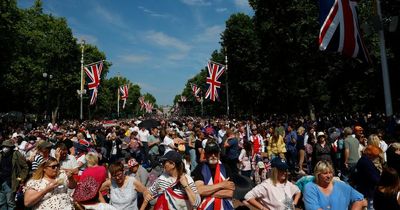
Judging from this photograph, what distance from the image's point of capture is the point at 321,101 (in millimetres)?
34812

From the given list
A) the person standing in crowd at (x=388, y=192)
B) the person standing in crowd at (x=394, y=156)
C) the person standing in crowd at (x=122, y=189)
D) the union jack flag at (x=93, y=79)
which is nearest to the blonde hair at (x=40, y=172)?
the person standing in crowd at (x=122, y=189)

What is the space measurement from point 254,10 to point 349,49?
29.4 metres

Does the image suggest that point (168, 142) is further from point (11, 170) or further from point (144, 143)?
point (11, 170)

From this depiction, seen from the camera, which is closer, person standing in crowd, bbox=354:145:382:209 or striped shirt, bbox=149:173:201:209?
striped shirt, bbox=149:173:201:209

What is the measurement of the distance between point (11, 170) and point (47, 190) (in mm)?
5422

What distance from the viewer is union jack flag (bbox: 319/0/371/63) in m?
9.41

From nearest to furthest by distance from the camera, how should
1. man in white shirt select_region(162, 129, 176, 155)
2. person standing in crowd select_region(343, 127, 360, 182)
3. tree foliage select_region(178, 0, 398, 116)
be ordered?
1. person standing in crowd select_region(343, 127, 360, 182)
2. man in white shirt select_region(162, 129, 176, 155)
3. tree foliage select_region(178, 0, 398, 116)

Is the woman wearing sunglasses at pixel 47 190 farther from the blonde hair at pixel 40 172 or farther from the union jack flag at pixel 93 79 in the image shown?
the union jack flag at pixel 93 79

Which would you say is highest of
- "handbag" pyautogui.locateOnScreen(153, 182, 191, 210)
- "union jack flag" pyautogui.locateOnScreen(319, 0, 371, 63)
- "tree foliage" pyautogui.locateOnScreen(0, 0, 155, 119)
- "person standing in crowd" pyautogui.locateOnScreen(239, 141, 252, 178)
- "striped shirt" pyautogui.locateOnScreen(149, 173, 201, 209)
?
"tree foliage" pyautogui.locateOnScreen(0, 0, 155, 119)

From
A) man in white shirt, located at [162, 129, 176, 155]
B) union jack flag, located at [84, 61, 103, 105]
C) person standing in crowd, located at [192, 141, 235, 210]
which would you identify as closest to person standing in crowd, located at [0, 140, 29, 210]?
man in white shirt, located at [162, 129, 176, 155]

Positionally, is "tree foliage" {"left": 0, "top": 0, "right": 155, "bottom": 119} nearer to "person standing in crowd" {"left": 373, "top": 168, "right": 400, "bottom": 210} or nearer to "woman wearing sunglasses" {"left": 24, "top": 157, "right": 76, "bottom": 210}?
"woman wearing sunglasses" {"left": 24, "top": 157, "right": 76, "bottom": 210}

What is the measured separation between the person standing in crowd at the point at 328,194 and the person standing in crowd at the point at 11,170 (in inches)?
269

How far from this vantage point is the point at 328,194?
4.17 metres

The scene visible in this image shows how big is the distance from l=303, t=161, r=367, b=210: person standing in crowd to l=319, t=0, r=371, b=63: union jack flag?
594 cm
